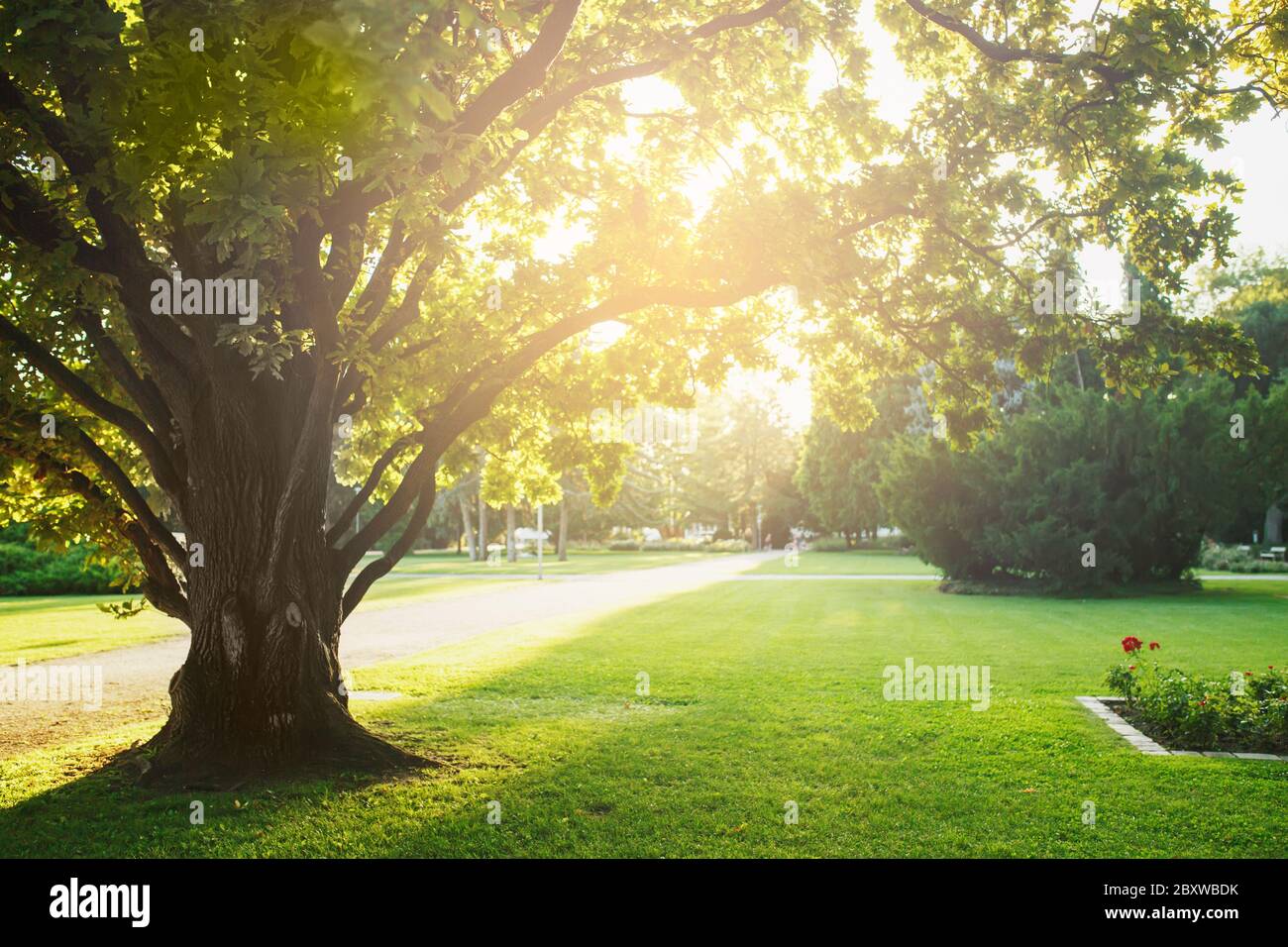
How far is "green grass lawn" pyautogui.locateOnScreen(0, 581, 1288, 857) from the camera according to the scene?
6.37m

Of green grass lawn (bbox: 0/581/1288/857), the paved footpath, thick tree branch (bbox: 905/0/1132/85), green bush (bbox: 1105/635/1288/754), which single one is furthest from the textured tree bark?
green bush (bbox: 1105/635/1288/754)

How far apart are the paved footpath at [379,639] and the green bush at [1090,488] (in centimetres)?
965

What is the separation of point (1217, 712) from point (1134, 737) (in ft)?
2.63

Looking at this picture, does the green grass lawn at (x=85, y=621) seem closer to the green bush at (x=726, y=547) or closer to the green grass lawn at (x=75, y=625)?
the green grass lawn at (x=75, y=625)

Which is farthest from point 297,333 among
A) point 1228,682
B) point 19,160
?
point 1228,682

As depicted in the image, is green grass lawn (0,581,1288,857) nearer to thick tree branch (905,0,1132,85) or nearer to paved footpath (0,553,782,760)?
paved footpath (0,553,782,760)

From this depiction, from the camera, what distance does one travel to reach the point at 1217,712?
29.3 feet

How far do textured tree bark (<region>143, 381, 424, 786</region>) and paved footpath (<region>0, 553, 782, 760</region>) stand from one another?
2804 millimetres

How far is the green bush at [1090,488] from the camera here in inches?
Result: 977

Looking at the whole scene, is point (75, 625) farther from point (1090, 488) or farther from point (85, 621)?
point (1090, 488)

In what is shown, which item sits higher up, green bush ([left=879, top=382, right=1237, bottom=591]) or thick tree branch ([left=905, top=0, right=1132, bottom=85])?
thick tree branch ([left=905, top=0, right=1132, bottom=85])

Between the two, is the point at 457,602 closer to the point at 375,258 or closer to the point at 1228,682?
the point at 375,258

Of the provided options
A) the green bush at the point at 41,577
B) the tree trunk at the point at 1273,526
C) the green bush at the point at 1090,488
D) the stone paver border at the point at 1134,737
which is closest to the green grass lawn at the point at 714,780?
the stone paver border at the point at 1134,737
